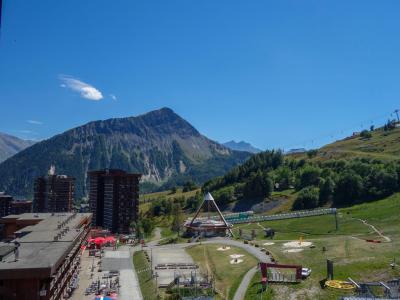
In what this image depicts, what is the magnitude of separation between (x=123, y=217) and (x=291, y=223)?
289ft

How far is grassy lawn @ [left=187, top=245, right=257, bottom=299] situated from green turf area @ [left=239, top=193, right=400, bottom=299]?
16.2 feet

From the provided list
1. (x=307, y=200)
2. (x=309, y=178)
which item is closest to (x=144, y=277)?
(x=307, y=200)

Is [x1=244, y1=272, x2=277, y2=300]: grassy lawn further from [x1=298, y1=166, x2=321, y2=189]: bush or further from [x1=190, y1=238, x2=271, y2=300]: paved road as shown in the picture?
[x1=298, y1=166, x2=321, y2=189]: bush

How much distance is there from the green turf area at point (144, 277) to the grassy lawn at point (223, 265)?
33.9 ft

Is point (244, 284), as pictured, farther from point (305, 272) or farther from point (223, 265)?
point (223, 265)

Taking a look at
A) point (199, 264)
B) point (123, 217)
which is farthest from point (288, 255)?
point (123, 217)

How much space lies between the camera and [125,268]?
99000mm

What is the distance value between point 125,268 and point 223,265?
2375 centimetres

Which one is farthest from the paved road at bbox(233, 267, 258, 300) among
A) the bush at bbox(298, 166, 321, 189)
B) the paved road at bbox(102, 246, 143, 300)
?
the bush at bbox(298, 166, 321, 189)

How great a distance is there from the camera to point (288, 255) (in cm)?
8744

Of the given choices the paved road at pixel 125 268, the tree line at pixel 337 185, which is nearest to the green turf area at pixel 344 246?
the tree line at pixel 337 185

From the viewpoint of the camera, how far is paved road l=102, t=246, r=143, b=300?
77.5m

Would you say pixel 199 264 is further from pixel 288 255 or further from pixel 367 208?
pixel 367 208

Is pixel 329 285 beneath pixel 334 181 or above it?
beneath
